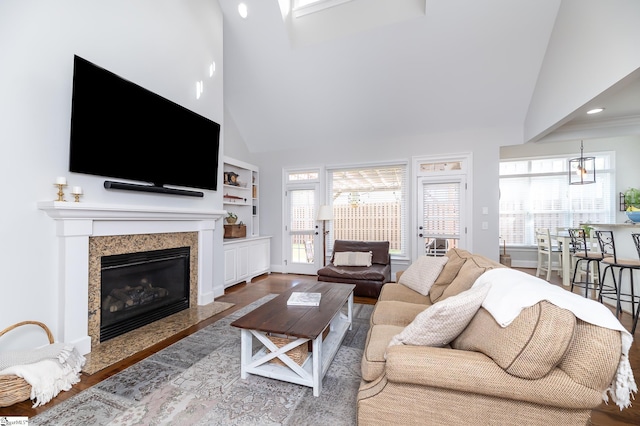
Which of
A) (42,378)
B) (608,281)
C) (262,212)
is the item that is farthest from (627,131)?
(42,378)

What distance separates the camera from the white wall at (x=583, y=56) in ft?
7.12

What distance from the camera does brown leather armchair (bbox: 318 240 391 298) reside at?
12.9 feet

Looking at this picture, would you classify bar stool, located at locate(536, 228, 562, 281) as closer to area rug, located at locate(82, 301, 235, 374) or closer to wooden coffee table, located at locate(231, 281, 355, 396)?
wooden coffee table, located at locate(231, 281, 355, 396)

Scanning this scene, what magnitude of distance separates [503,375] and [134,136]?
3.48 metres

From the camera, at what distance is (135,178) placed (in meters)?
2.80

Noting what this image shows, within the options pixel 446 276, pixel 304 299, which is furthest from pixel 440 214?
pixel 304 299

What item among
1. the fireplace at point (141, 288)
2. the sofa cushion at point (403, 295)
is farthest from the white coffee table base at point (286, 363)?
the fireplace at point (141, 288)

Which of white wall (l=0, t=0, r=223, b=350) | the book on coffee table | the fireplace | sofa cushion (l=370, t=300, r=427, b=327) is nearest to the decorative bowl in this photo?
sofa cushion (l=370, t=300, r=427, b=327)

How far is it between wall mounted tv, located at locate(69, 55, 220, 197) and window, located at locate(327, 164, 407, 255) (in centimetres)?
281

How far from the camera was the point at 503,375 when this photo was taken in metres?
1.13

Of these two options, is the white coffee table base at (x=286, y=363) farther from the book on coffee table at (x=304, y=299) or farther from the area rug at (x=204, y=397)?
the book on coffee table at (x=304, y=299)

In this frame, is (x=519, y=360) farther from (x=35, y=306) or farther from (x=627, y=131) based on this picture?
(x=627, y=131)

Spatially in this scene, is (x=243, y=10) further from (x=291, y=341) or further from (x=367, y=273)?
(x=291, y=341)

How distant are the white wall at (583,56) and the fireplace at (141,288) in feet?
15.7
